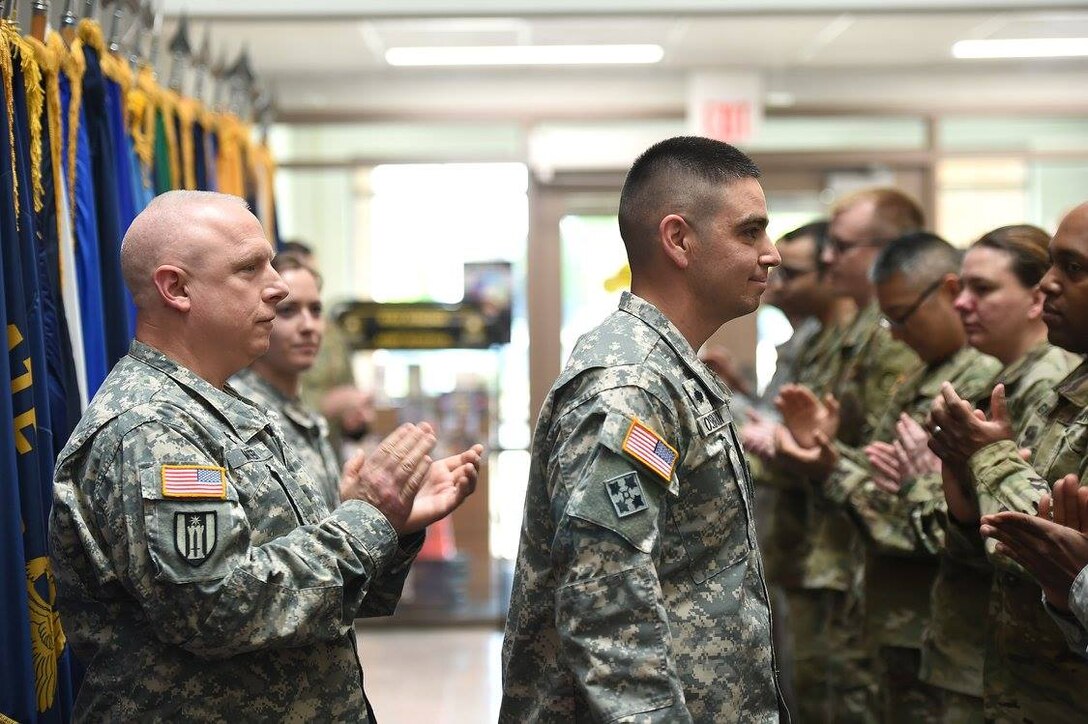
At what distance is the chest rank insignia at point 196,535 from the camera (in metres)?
1.69

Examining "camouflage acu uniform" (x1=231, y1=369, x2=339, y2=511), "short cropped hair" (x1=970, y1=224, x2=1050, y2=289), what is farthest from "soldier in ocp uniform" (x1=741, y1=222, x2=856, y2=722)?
"camouflage acu uniform" (x1=231, y1=369, x2=339, y2=511)

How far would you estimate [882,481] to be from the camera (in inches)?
119

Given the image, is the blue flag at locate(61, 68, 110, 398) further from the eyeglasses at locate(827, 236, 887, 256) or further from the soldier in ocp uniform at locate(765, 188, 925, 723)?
the eyeglasses at locate(827, 236, 887, 256)

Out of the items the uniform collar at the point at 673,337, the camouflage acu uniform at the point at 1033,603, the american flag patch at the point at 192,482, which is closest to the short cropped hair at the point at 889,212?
the camouflage acu uniform at the point at 1033,603

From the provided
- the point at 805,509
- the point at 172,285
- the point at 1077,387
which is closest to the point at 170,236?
the point at 172,285

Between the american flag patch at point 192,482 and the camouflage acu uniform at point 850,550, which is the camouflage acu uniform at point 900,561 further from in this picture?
the american flag patch at point 192,482

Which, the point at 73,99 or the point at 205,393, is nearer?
the point at 205,393

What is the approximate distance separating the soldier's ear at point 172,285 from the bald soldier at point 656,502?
0.64 meters

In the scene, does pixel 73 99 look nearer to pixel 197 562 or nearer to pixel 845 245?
pixel 197 562

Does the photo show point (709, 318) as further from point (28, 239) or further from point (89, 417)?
point (28, 239)

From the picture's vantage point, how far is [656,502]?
67.2 inches

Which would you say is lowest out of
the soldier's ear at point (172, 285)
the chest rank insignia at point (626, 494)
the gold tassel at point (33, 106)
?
A: the chest rank insignia at point (626, 494)

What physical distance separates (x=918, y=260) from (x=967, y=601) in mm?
1001

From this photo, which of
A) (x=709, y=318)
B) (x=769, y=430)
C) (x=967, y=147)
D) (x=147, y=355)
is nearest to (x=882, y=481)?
(x=769, y=430)
